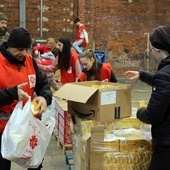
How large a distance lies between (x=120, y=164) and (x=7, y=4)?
864cm

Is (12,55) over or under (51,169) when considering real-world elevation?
over

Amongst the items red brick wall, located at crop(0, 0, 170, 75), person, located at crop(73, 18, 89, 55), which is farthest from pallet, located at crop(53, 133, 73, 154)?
red brick wall, located at crop(0, 0, 170, 75)

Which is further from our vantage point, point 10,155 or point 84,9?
point 84,9

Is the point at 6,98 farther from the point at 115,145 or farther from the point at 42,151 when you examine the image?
the point at 115,145

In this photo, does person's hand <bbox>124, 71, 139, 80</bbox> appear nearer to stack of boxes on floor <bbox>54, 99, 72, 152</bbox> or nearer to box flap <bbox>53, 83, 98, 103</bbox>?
box flap <bbox>53, 83, 98, 103</bbox>

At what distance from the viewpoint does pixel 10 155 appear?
251 cm

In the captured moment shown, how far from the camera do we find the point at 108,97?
2840 millimetres

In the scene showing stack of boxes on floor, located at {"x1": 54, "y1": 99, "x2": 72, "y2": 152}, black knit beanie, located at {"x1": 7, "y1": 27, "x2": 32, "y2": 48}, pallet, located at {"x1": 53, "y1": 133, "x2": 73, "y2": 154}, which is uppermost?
black knit beanie, located at {"x1": 7, "y1": 27, "x2": 32, "y2": 48}

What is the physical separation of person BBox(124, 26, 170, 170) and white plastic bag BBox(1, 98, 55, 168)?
2.65ft

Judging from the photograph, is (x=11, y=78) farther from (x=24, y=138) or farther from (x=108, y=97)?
(x=108, y=97)

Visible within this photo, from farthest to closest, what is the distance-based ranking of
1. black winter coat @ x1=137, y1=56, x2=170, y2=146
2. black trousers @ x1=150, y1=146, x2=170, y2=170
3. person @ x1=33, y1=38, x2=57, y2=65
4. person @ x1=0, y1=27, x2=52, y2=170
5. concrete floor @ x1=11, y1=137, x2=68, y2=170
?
person @ x1=33, y1=38, x2=57, y2=65
concrete floor @ x1=11, y1=137, x2=68, y2=170
person @ x1=0, y1=27, x2=52, y2=170
black trousers @ x1=150, y1=146, x2=170, y2=170
black winter coat @ x1=137, y1=56, x2=170, y2=146

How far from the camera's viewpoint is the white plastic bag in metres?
2.51

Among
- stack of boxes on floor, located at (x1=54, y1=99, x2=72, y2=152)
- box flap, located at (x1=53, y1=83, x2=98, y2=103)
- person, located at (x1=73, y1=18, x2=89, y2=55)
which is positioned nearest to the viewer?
box flap, located at (x1=53, y1=83, x2=98, y2=103)

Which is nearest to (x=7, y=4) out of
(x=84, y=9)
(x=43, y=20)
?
(x=43, y=20)
